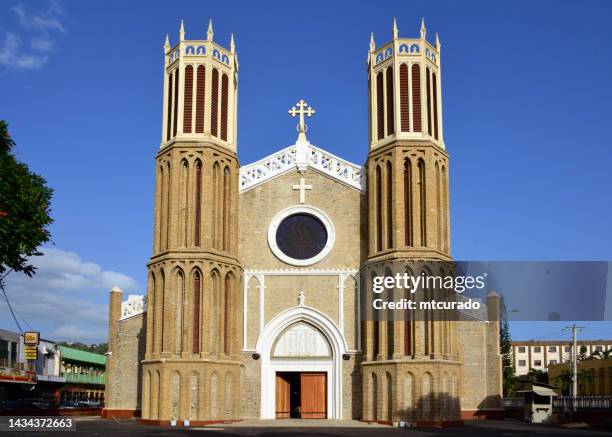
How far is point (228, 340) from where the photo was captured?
34.0 metres

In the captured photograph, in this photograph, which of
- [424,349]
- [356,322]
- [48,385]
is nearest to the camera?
[424,349]

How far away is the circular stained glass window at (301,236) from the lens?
117 ft

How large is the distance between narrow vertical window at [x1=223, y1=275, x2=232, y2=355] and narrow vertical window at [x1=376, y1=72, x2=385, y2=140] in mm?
9148

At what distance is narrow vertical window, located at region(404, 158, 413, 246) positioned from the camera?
33594 mm

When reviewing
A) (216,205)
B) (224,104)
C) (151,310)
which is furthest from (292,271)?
(224,104)

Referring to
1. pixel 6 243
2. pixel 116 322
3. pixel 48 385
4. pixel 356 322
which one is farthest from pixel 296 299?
pixel 48 385

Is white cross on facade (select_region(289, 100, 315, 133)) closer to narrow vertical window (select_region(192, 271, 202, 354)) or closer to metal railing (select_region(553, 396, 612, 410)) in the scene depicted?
narrow vertical window (select_region(192, 271, 202, 354))

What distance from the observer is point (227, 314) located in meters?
34.2

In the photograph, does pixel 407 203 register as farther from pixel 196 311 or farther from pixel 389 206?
pixel 196 311

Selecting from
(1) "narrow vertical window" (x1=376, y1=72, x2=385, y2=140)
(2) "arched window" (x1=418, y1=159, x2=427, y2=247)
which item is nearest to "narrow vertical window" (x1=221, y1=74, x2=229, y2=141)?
(1) "narrow vertical window" (x1=376, y1=72, x2=385, y2=140)

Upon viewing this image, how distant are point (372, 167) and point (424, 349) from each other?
828 cm

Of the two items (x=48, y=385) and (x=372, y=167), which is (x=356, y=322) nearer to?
(x=372, y=167)

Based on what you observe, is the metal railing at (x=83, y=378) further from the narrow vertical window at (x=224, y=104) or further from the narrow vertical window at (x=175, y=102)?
the narrow vertical window at (x=224, y=104)

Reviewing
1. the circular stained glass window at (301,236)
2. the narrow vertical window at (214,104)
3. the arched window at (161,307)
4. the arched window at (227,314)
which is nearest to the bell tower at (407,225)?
the circular stained glass window at (301,236)
